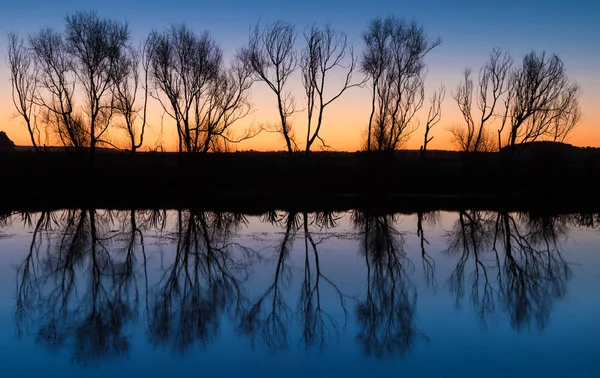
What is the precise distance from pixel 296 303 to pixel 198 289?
1.64 meters

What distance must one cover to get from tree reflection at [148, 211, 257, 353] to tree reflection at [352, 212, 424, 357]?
1.82m

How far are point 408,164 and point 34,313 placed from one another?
82.0 ft

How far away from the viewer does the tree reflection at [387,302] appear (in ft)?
20.3

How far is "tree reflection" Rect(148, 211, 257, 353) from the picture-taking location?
21.0 ft

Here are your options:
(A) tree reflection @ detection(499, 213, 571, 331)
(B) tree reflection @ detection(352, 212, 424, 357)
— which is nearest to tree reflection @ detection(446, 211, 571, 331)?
(A) tree reflection @ detection(499, 213, 571, 331)

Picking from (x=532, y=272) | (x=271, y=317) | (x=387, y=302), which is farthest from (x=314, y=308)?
(x=532, y=272)

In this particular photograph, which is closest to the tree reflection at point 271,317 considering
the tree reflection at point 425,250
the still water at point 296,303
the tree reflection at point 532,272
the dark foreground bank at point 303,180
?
the still water at point 296,303

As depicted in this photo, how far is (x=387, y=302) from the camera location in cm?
769

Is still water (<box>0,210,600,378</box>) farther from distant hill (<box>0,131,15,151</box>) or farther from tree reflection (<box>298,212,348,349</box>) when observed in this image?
distant hill (<box>0,131,15,151</box>)

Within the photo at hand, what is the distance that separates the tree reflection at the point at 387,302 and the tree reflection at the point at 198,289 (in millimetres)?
1820

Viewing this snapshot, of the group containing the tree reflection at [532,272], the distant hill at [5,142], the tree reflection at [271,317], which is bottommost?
the tree reflection at [271,317]

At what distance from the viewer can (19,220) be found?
15.9 m

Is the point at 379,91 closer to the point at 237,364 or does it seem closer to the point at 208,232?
the point at 208,232

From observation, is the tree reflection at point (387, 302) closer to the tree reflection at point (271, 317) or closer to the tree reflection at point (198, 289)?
the tree reflection at point (271, 317)
